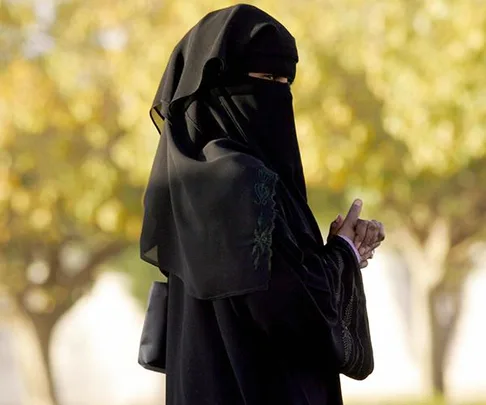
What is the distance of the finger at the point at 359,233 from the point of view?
2.81m

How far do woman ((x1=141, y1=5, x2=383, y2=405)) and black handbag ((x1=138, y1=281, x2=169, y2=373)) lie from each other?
89 mm

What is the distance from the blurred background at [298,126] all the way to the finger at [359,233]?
697 cm

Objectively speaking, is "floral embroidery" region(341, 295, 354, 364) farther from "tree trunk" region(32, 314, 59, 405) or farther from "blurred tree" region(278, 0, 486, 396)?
"tree trunk" region(32, 314, 59, 405)

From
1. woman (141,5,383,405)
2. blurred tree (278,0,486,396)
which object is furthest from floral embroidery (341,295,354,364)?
blurred tree (278,0,486,396)

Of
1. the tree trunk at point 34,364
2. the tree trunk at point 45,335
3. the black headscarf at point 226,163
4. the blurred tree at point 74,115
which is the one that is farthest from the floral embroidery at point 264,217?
the tree trunk at point 45,335

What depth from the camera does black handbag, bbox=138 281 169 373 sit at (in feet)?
9.32

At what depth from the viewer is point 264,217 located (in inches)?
99.3

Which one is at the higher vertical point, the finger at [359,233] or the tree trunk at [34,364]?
the finger at [359,233]

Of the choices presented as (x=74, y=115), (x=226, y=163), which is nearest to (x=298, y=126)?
(x=74, y=115)

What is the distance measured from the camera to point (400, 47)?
10812mm

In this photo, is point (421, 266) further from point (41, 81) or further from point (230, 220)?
point (230, 220)

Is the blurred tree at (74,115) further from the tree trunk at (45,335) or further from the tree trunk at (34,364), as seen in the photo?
the tree trunk at (34,364)

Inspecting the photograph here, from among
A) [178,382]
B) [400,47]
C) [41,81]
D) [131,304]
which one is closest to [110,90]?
[41,81]

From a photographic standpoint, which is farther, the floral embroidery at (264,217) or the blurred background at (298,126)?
the blurred background at (298,126)
